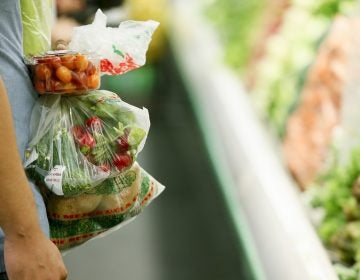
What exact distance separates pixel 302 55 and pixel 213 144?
932 millimetres

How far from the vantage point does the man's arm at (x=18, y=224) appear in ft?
3.98

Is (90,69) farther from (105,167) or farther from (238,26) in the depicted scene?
(238,26)

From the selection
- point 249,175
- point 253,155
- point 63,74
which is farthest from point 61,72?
point 253,155

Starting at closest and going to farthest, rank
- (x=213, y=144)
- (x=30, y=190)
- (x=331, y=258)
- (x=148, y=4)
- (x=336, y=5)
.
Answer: (x=30, y=190) → (x=331, y=258) → (x=336, y=5) → (x=213, y=144) → (x=148, y=4)

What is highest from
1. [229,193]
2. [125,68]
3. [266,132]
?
[125,68]

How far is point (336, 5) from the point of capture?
10.5 ft

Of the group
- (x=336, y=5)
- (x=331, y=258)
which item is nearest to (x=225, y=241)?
(x=336, y=5)

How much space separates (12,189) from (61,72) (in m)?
0.26

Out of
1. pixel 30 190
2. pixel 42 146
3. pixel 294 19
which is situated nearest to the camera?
pixel 30 190

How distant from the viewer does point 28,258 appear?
1260mm

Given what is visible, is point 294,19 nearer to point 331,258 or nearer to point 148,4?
point 331,258

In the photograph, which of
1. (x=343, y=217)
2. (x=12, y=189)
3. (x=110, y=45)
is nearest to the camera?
(x=12, y=189)

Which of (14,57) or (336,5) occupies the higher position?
(14,57)

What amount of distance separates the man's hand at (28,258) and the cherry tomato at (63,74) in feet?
0.97
